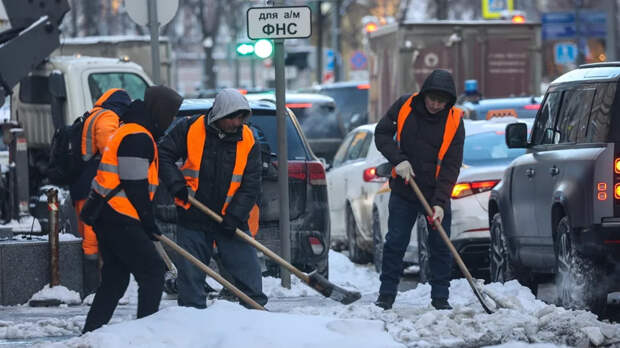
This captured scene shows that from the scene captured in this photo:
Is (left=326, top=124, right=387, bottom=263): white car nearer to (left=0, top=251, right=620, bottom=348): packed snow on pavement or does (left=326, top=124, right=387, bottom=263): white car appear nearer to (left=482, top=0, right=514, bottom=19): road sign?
(left=0, top=251, right=620, bottom=348): packed snow on pavement

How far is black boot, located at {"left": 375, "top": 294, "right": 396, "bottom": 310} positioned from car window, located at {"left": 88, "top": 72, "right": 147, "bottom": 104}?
378 inches

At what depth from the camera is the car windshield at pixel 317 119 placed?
22.0 metres

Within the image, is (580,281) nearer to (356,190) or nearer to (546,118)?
(546,118)

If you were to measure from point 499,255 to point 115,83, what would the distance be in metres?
8.42

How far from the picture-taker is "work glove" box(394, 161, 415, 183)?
400 inches

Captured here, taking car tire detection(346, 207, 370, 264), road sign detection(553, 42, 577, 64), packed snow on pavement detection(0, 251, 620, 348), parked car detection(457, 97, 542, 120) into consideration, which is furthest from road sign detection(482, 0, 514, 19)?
packed snow on pavement detection(0, 251, 620, 348)

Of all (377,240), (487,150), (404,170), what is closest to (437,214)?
(404,170)

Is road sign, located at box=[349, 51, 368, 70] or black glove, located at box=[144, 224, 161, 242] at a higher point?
black glove, located at box=[144, 224, 161, 242]

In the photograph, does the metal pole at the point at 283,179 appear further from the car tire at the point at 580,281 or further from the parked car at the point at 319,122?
the parked car at the point at 319,122

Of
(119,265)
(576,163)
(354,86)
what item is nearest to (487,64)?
(354,86)

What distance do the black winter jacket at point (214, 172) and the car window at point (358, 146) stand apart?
753 centimetres

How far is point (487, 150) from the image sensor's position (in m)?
14.2

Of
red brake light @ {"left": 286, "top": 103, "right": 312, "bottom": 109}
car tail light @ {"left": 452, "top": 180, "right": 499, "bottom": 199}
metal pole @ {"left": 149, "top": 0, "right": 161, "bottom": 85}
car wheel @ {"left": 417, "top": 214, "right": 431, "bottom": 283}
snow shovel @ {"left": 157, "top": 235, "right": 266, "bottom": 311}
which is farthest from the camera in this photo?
red brake light @ {"left": 286, "top": 103, "right": 312, "bottom": 109}

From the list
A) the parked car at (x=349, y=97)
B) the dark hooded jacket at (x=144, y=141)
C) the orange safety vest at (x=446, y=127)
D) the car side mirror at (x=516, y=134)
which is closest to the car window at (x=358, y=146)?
the car side mirror at (x=516, y=134)
